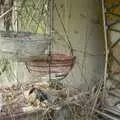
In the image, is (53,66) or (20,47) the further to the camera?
(53,66)

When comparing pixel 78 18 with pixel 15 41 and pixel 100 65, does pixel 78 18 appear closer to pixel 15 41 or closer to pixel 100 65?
pixel 100 65

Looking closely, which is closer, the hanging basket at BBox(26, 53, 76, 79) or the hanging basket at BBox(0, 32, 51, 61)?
the hanging basket at BBox(0, 32, 51, 61)

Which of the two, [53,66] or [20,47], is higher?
[20,47]

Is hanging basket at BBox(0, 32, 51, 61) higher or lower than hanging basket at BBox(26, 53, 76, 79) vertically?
higher

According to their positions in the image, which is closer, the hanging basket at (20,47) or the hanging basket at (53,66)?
the hanging basket at (20,47)

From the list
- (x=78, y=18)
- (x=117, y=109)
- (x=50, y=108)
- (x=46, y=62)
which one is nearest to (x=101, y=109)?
(x=117, y=109)

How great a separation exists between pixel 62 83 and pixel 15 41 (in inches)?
58.5

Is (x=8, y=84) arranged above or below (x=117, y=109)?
above

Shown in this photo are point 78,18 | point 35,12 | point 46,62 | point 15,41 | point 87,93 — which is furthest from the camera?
point 78,18

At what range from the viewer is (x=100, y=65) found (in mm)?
5148

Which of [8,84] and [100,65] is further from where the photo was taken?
[100,65]

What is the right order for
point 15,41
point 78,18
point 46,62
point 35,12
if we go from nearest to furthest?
point 15,41
point 46,62
point 35,12
point 78,18

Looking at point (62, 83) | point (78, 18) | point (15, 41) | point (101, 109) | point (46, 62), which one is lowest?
point (101, 109)

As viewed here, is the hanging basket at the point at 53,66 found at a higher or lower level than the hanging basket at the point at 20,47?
lower
